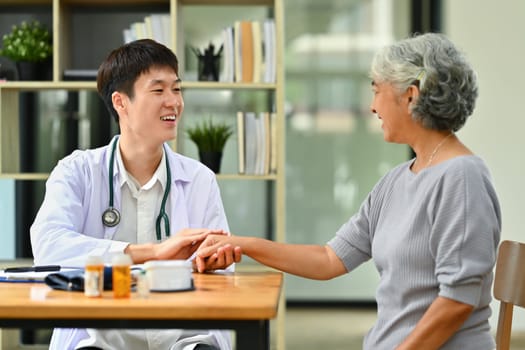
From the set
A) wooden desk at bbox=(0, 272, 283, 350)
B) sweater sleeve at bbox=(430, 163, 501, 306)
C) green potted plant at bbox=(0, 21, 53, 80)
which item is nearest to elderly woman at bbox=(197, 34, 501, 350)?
sweater sleeve at bbox=(430, 163, 501, 306)

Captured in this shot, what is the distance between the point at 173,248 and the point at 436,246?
688 mm

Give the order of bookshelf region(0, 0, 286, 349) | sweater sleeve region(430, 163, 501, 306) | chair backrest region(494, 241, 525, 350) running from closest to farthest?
sweater sleeve region(430, 163, 501, 306) < chair backrest region(494, 241, 525, 350) < bookshelf region(0, 0, 286, 349)

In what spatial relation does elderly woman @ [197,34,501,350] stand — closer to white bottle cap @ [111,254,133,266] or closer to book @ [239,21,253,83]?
white bottle cap @ [111,254,133,266]

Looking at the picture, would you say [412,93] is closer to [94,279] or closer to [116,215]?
[94,279]

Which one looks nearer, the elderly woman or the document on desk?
the elderly woman

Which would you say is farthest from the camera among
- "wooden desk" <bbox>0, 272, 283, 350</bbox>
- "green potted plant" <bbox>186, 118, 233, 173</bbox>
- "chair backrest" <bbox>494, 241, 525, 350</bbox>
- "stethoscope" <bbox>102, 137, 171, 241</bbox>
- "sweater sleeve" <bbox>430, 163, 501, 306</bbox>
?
"green potted plant" <bbox>186, 118, 233, 173</bbox>

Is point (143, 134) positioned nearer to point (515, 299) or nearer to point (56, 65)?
point (515, 299)

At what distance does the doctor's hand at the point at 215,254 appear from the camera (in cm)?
228

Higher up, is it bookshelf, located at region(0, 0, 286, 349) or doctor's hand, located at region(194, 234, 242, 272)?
bookshelf, located at region(0, 0, 286, 349)

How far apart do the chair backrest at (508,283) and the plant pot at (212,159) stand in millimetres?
2160

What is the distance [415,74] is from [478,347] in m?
0.64

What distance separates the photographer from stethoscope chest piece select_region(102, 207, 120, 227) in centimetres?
256

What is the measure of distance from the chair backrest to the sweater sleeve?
0.21 meters

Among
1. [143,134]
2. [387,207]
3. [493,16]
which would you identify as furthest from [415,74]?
[493,16]
